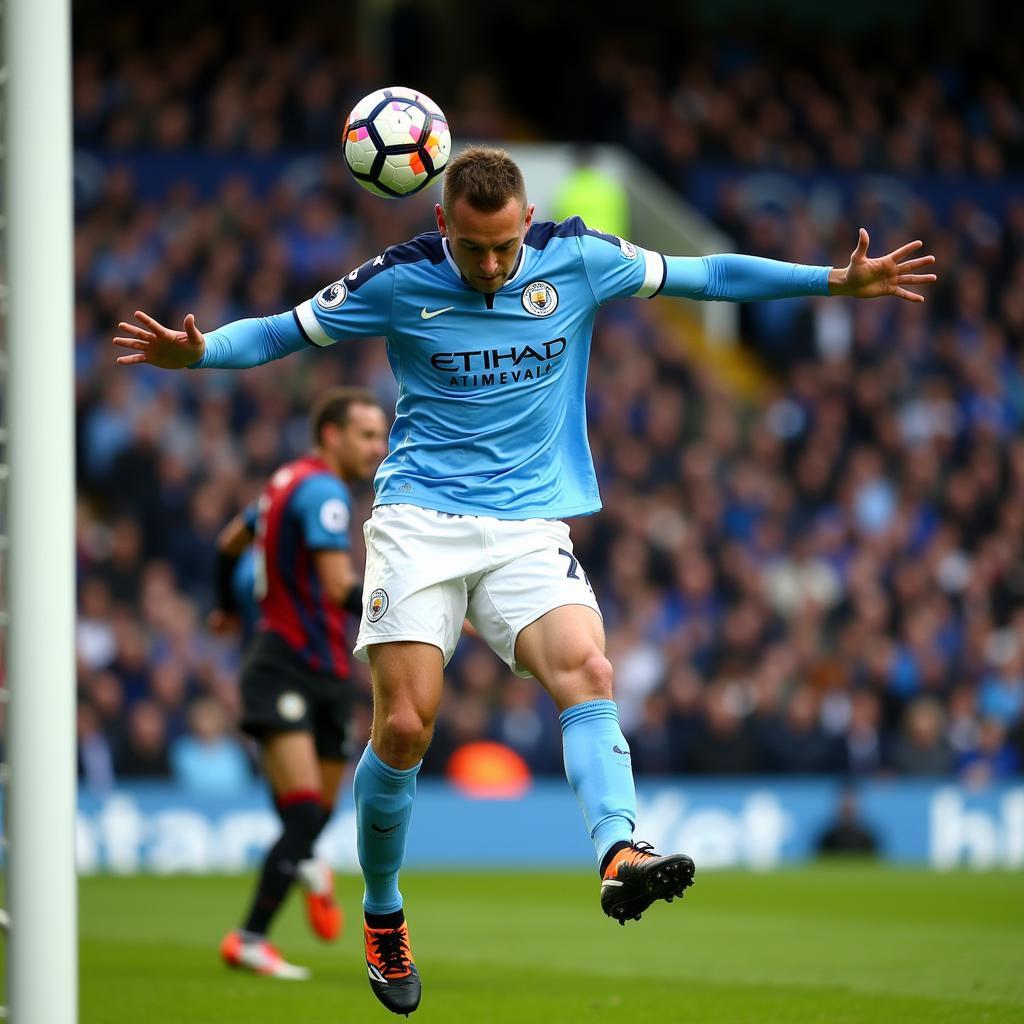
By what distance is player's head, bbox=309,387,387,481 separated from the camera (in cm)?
852

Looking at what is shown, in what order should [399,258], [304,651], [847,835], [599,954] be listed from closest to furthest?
[399,258], [304,651], [599,954], [847,835]

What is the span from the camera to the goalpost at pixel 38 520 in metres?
3.94

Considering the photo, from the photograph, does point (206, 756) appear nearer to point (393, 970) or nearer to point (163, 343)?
point (393, 970)

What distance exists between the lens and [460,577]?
577 cm

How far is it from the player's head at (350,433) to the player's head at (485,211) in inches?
114

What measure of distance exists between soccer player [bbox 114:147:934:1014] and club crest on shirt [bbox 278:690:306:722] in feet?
7.72

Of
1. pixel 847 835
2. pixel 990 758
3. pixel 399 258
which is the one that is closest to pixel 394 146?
pixel 399 258

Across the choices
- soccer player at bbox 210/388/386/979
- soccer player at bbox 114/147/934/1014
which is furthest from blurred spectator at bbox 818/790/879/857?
soccer player at bbox 114/147/934/1014

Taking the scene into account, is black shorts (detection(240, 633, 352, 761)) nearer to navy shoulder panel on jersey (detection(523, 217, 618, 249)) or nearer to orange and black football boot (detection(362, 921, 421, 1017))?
orange and black football boot (detection(362, 921, 421, 1017))

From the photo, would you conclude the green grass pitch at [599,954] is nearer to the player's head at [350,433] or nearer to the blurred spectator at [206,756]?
the blurred spectator at [206,756]

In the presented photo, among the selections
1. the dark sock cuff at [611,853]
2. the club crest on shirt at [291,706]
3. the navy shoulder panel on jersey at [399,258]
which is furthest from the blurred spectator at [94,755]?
the dark sock cuff at [611,853]

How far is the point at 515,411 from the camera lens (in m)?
5.83

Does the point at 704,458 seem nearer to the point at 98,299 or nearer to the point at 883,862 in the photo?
the point at 883,862

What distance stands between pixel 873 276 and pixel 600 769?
1.76 m
